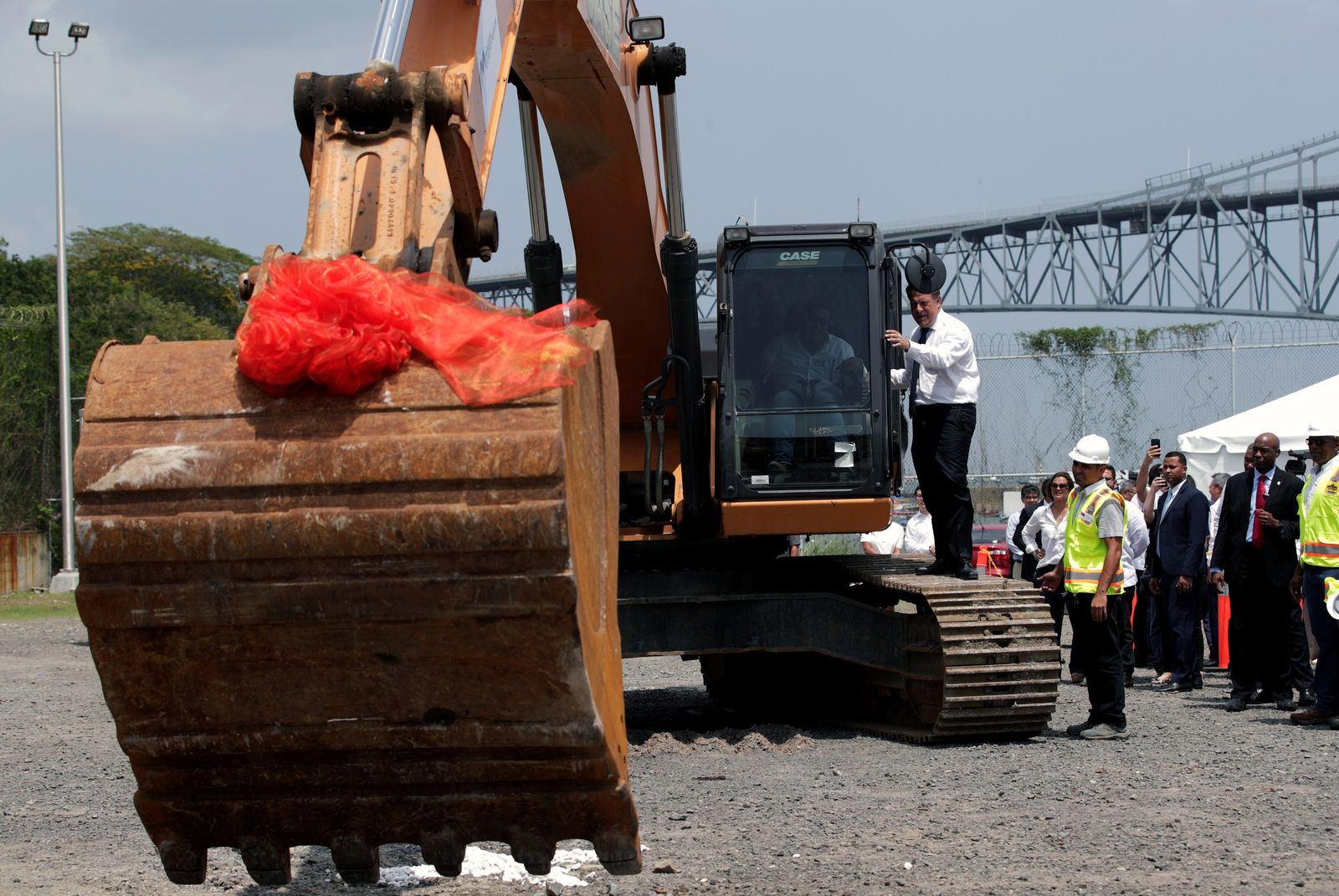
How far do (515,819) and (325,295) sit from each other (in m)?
1.42

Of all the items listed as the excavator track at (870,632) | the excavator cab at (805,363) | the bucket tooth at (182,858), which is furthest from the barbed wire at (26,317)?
the bucket tooth at (182,858)

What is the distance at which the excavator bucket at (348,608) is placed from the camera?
365cm

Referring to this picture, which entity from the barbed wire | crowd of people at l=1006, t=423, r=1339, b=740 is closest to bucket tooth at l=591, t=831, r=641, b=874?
crowd of people at l=1006, t=423, r=1339, b=740

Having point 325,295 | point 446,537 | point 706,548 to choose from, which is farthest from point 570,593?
point 706,548

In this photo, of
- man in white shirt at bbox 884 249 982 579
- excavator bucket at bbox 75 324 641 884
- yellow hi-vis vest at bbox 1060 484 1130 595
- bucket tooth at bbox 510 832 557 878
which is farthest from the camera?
yellow hi-vis vest at bbox 1060 484 1130 595

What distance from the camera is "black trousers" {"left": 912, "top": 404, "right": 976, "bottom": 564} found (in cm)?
892

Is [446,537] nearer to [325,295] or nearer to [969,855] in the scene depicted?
[325,295]

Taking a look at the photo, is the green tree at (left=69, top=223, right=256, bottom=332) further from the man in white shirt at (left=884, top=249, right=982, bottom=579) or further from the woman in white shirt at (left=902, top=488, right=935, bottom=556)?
the man in white shirt at (left=884, top=249, right=982, bottom=579)

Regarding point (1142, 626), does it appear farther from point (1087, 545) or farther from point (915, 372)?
point (915, 372)

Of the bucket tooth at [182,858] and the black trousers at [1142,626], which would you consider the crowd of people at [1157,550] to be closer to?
the black trousers at [1142,626]

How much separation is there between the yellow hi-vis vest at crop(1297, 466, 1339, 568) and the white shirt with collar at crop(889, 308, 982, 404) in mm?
2379

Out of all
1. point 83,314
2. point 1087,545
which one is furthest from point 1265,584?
point 83,314

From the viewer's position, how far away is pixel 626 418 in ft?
32.4

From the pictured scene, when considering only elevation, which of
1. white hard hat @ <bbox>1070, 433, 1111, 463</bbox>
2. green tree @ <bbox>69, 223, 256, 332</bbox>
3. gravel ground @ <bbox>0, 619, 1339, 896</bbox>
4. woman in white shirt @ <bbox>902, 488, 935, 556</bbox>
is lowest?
gravel ground @ <bbox>0, 619, 1339, 896</bbox>
